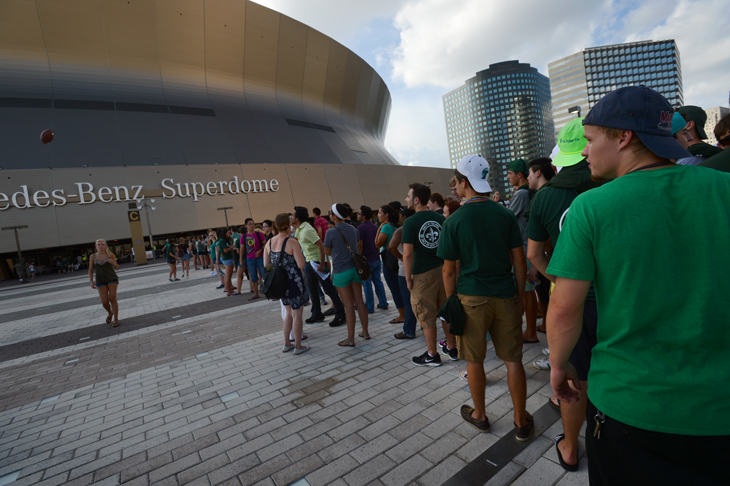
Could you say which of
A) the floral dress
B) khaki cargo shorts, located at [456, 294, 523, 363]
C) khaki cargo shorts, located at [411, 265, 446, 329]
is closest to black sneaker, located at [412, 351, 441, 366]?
khaki cargo shorts, located at [411, 265, 446, 329]

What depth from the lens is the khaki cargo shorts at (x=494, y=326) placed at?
260 centimetres

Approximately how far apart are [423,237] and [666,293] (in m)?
2.90

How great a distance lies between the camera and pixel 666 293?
3.42 feet

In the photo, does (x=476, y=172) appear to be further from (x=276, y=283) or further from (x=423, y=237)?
(x=276, y=283)

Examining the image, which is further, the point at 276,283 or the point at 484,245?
the point at 276,283

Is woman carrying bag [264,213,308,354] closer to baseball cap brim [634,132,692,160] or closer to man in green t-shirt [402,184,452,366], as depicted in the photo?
man in green t-shirt [402,184,452,366]

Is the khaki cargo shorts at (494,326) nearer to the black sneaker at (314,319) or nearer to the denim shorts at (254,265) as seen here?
the black sneaker at (314,319)

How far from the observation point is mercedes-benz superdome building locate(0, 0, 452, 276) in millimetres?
25750

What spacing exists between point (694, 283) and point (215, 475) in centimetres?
310

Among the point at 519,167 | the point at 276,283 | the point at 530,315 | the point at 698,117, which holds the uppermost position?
the point at 698,117

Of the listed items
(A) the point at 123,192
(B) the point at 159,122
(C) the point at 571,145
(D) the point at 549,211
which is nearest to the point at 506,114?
(B) the point at 159,122

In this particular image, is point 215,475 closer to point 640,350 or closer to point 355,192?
point 640,350

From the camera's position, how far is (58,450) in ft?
10.2

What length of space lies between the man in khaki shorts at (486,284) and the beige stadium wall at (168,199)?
30.8 m
